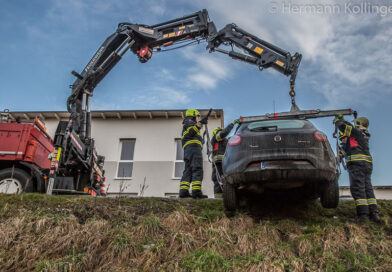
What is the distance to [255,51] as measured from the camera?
10086 millimetres

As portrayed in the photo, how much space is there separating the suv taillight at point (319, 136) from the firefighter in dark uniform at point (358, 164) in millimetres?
1295

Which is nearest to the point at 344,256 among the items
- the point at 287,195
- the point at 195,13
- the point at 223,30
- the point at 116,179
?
the point at 287,195

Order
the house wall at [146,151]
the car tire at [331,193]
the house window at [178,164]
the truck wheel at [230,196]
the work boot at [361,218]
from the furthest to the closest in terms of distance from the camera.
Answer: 1. the house window at [178,164]
2. the house wall at [146,151]
3. the work boot at [361,218]
4. the truck wheel at [230,196]
5. the car tire at [331,193]

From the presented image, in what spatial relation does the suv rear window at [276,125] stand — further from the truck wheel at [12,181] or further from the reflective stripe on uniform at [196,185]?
the truck wheel at [12,181]

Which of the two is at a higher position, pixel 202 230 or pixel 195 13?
pixel 195 13

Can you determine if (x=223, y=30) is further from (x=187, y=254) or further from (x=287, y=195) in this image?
(x=187, y=254)

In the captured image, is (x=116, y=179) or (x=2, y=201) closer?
(x=2, y=201)

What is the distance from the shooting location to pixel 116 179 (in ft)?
56.4

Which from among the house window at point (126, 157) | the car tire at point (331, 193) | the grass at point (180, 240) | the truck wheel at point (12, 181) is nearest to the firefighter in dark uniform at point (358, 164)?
the grass at point (180, 240)

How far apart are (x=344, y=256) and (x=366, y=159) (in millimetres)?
2516

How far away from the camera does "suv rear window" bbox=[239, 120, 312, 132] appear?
5.62 meters

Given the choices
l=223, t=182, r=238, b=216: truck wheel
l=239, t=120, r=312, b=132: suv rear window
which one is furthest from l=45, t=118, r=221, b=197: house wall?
l=239, t=120, r=312, b=132: suv rear window

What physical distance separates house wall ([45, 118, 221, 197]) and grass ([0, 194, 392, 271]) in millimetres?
10516

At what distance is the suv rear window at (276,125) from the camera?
18.4 feet
